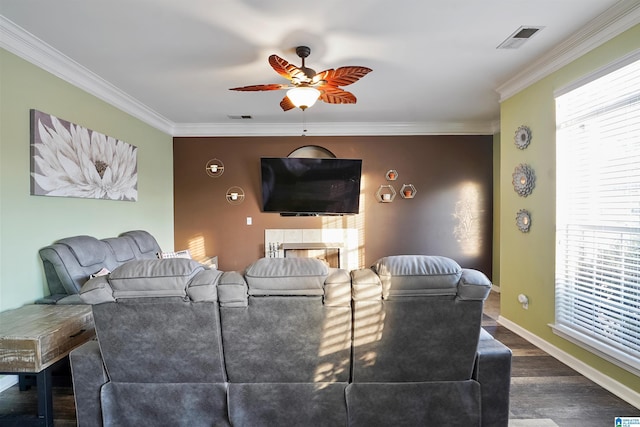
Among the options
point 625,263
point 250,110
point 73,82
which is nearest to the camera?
point 625,263

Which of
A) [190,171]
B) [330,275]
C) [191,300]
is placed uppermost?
[190,171]

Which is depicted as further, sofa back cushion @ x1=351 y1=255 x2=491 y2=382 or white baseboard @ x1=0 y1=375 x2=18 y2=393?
white baseboard @ x1=0 y1=375 x2=18 y2=393

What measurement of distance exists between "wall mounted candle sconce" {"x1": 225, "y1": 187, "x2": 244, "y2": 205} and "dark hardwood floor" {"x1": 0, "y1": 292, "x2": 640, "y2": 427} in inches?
124

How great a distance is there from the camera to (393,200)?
16.4ft

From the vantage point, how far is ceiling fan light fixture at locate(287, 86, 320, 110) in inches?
99.0

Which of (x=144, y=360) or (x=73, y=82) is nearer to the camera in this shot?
(x=144, y=360)

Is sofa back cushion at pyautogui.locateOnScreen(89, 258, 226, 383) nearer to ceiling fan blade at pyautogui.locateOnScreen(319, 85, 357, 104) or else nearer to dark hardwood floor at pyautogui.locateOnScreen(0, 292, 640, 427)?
dark hardwood floor at pyautogui.locateOnScreen(0, 292, 640, 427)

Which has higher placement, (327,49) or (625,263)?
(327,49)

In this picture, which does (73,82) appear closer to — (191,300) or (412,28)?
(191,300)

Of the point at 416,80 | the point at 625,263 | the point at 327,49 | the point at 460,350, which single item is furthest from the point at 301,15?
the point at 625,263

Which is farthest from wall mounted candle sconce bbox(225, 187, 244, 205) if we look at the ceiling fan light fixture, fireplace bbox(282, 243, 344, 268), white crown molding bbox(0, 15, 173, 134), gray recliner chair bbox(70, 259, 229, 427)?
gray recliner chair bbox(70, 259, 229, 427)

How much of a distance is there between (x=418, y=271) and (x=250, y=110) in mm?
3557

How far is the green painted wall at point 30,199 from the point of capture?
230 cm

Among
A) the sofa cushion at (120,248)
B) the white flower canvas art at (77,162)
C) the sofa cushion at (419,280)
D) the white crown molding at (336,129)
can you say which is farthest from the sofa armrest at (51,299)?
the white crown molding at (336,129)
